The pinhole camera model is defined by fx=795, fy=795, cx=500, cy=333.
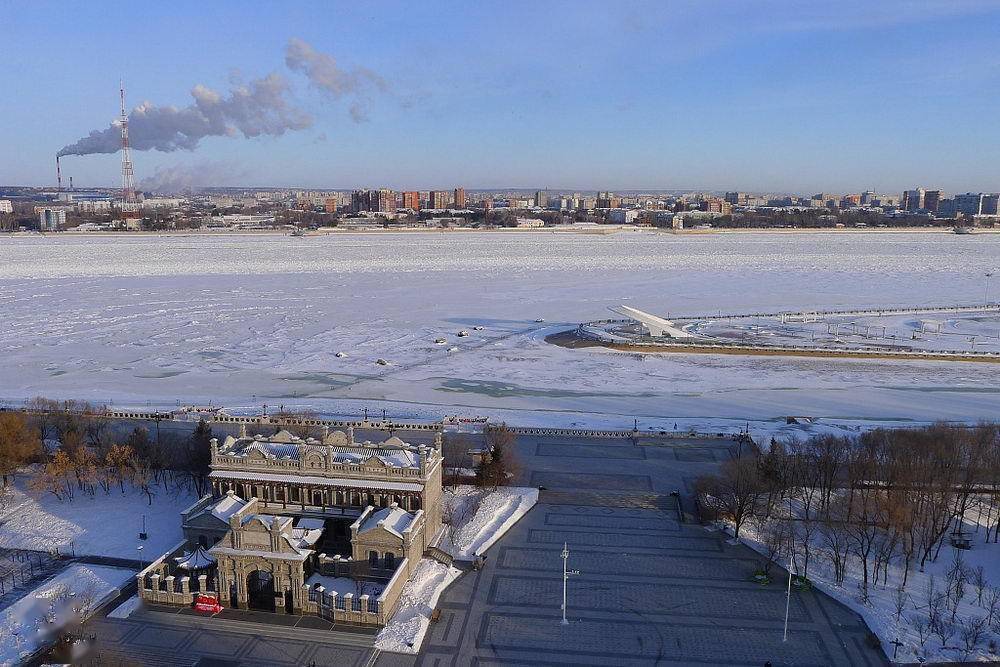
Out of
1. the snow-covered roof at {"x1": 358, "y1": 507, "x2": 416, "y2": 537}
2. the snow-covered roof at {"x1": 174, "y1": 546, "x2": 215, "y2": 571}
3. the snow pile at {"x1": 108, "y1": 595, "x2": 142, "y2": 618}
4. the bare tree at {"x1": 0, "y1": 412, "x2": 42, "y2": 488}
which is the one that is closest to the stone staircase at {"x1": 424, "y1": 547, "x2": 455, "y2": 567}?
the snow-covered roof at {"x1": 358, "y1": 507, "x2": 416, "y2": 537}

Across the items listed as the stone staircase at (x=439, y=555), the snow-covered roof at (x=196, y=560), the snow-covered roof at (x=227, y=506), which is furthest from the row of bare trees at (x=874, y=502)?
the snow-covered roof at (x=196, y=560)

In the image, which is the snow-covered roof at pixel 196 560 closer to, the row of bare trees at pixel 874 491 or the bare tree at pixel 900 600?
the row of bare trees at pixel 874 491

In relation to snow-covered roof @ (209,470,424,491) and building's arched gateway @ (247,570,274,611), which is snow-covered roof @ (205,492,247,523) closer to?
snow-covered roof @ (209,470,424,491)

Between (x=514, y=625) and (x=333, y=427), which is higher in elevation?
(x=333, y=427)

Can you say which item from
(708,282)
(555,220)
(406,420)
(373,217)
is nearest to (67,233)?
(373,217)

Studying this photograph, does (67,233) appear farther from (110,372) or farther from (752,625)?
(752,625)

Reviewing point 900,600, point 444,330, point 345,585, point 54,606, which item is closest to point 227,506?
point 345,585
